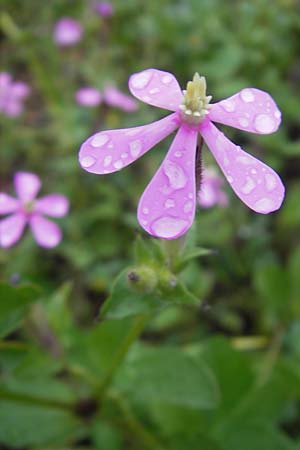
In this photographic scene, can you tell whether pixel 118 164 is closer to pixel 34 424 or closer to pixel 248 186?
pixel 248 186

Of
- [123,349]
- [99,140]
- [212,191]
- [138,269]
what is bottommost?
[123,349]

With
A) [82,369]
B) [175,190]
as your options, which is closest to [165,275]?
[175,190]

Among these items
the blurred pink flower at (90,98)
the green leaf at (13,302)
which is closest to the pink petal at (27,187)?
the green leaf at (13,302)

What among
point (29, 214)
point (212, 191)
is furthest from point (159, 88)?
point (212, 191)

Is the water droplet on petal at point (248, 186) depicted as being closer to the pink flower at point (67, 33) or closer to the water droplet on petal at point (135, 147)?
the water droplet on petal at point (135, 147)

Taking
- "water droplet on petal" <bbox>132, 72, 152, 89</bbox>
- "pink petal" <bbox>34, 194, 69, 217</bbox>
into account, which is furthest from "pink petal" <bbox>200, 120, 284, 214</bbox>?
"pink petal" <bbox>34, 194, 69, 217</bbox>

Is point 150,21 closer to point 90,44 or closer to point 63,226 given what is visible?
point 90,44
